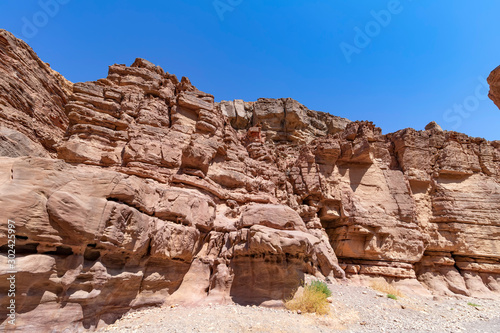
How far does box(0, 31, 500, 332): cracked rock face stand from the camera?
5328 mm

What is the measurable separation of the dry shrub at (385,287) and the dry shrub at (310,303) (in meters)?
6.00

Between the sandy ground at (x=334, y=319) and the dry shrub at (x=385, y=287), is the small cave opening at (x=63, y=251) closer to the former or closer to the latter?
the sandy ground at (x=334, y=319)

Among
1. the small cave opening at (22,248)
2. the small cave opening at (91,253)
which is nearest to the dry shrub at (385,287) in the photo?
the small cave opening at (91,253)

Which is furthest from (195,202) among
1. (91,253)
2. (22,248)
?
(22,248)

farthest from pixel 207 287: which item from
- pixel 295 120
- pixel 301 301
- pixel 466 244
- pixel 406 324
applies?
pixel 295 120

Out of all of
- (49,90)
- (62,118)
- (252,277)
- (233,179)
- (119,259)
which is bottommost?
(252,277)

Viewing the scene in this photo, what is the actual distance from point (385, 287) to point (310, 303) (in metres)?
7.32

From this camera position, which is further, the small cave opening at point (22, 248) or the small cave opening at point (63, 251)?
the small cave opening at point (63, 251)

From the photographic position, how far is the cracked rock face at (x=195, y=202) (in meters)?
5.33

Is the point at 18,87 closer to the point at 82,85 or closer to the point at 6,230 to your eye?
the point at 82,85

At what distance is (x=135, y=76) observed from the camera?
13.5m

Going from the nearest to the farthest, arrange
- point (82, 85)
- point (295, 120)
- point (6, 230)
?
point (6, 230)
point (82, 85)
point (295, 120)

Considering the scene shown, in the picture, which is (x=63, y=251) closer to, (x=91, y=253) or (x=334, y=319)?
(x=91, y=253)

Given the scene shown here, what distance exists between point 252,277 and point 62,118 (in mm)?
12130
